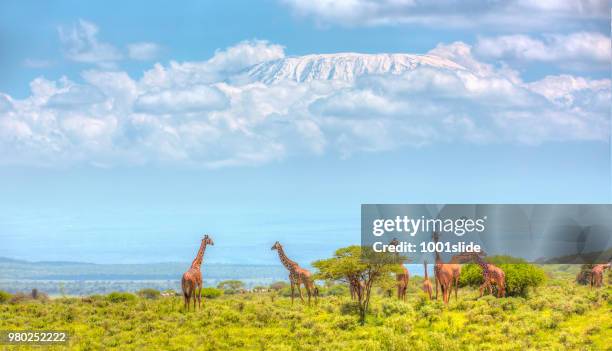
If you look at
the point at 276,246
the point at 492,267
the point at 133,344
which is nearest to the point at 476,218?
the point at 492,267

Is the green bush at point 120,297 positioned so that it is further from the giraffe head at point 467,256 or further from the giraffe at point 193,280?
the giraffe head at point 467,256

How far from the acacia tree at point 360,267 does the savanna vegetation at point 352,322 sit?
0.27 ft

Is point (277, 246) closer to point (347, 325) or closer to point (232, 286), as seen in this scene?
point (347, 325)

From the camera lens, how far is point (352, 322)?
176ft

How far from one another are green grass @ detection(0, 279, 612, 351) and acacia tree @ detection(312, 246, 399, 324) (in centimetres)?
150

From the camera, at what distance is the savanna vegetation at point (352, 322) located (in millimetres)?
49625

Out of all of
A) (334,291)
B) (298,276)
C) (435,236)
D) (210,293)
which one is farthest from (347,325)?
(334,291)

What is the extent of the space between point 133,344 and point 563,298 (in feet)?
84.5

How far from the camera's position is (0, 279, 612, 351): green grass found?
4950 centimetres

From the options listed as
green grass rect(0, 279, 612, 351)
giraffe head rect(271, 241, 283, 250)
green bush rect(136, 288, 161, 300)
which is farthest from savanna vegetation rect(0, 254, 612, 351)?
green bush rect(136, 288, 161, 300)

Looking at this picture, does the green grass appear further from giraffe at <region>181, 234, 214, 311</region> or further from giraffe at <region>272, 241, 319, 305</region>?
giraffe at <region>272, 241, 319, 305</region>

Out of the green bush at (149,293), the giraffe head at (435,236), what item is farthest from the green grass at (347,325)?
the green bush at (149,293)

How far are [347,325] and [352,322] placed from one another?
0.49 meters

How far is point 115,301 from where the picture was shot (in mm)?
70000
